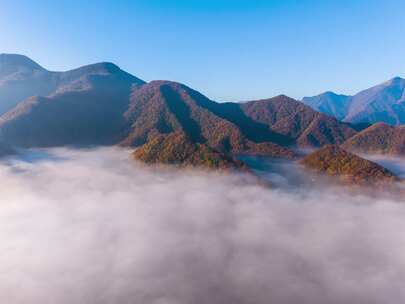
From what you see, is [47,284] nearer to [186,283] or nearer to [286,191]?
[186,283]

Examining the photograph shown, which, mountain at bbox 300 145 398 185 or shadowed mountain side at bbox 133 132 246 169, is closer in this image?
mountain at bbox 300 145 398 185

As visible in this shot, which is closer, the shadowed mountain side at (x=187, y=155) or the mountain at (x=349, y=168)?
Answer: the mountain at (x=349, y=168)

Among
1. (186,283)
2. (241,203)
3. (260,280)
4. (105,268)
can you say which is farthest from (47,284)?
(241,203)

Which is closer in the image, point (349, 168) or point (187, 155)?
point (349, 168)

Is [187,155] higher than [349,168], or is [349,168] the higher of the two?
[349,168]
